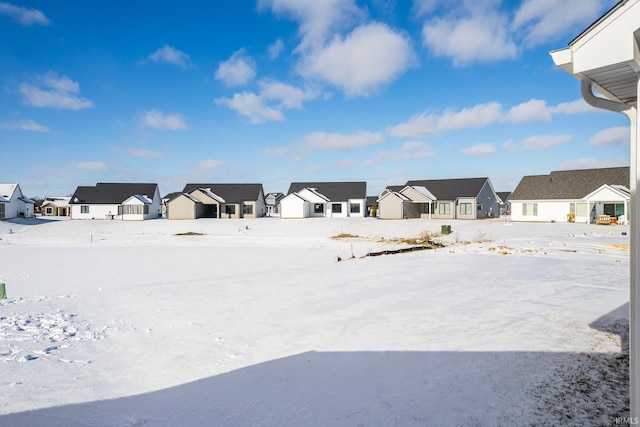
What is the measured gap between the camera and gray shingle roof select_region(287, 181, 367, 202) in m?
58.3

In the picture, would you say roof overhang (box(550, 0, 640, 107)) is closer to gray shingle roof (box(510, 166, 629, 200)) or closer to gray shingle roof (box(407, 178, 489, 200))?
gray shingle roof (box(510, 166, 629, 200))

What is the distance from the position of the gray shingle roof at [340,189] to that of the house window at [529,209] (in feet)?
73.4

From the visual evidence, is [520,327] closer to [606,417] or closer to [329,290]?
[606,417]

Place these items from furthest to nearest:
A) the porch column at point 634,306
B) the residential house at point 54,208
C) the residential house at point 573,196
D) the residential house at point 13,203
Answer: the residential house at point 54,208 → the residential house at point 13,203 → the residential house at point 573,196 → the porch column at point 634,306

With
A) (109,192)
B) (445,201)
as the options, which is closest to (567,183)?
(445,201)

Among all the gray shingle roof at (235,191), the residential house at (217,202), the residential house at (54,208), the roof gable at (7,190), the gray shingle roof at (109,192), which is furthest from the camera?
the residential house at (54,208)

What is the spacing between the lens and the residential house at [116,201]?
56.8 metres

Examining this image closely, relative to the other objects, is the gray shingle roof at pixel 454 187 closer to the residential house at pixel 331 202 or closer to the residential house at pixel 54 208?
the residential house at pixel 331 202

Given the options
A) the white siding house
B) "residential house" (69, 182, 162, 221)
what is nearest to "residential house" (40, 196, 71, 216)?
"residential house" (69, 182, 162, 221)

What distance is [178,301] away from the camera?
9.94 metres

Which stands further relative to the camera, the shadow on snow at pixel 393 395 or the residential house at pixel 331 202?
the residential house at pixel 331 202

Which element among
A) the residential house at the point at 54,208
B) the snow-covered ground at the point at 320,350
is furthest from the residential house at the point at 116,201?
the snow-covered ground at the point at 320,350

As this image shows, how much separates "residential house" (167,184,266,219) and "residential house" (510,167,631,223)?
3742cm

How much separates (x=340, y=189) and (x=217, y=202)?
19441mm
